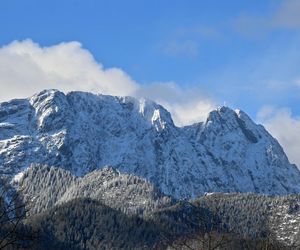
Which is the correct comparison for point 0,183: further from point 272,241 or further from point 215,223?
Answer: point 272,241

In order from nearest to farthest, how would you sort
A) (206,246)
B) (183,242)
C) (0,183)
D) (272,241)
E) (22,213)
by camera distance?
(22,213)
(0,183)
(183,242)
(206,246)
(272,241)

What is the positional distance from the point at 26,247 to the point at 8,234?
4067 mm

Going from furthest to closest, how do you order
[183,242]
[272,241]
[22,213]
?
[272,241], [183,242], [22,213]

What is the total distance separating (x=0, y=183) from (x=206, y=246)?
1169cm

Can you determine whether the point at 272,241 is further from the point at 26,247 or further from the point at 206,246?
the point at 26,247

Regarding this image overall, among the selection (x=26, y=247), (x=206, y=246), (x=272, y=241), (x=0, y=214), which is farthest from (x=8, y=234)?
(x=272, y=241)

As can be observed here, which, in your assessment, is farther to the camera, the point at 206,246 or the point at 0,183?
the point at 206,246

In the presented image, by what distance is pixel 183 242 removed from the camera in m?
27.2

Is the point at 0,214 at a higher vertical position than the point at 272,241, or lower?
lower

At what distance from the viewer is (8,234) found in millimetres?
21703

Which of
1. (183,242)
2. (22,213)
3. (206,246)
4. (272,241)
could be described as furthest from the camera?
(272,241)

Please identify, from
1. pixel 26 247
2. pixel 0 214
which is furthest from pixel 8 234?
pixel 26 247

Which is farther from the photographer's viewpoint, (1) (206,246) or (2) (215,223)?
(1) (206,246)

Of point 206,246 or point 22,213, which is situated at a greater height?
point 206,246
